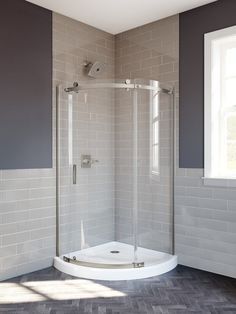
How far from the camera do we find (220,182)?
319 cm

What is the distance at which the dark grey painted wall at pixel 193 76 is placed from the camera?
3295 mm

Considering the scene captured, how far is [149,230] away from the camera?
3.43m

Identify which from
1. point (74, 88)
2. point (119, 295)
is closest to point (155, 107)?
point (74, 88)

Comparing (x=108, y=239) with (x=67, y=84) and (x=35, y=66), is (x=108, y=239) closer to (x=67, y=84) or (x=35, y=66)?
(x=67, y=84)

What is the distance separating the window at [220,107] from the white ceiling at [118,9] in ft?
1.57

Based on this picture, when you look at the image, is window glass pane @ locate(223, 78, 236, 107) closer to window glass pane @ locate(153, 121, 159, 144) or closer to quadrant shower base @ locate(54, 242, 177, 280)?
window glass pane @ locate(153, 121, 159, 144)

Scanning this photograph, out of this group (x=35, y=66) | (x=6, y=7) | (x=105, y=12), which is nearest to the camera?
(x=6, y=7)

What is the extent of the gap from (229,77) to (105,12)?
143 cm

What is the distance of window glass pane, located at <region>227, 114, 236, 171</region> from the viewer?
3.29m

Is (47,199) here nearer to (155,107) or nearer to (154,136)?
(154,136)

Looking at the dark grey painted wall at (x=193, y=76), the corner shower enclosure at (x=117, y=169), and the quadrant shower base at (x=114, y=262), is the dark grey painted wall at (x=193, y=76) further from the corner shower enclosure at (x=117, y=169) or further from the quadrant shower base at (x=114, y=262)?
the quadrant shower base at (x=114, y=262)

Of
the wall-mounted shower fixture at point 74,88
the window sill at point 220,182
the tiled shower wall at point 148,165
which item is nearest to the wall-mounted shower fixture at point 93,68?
the wall-mounted shower fixture at point 74,88

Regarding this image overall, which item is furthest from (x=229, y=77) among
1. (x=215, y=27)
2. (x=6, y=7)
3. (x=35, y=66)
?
(x=6, y=7)

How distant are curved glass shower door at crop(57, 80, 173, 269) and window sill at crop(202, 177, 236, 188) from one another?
387 millimetres
